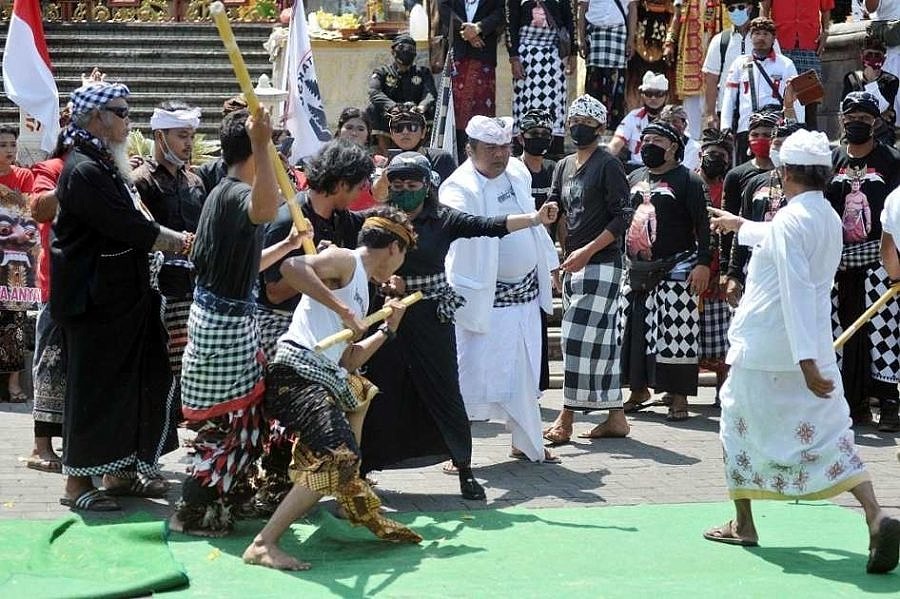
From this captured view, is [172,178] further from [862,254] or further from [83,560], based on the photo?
[862,254]

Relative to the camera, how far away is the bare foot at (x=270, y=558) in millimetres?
6160

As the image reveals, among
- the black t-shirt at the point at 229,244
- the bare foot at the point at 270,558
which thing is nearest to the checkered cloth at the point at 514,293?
the black t-shirt at the point at 229,244

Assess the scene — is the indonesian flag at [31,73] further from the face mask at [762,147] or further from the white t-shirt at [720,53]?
the white t-shirt at [720,53]

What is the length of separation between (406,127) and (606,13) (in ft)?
15.0

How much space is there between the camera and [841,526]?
7113 millimetres

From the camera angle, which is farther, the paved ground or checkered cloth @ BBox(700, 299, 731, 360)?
checkered cloth @ BBox(700, 299, 731, 360)

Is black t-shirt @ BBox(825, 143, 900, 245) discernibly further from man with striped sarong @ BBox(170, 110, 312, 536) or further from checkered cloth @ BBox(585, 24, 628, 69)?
man with striped sarong @ BBox(170, 110, 312, 536)

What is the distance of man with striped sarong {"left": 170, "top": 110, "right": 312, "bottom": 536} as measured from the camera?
6.43 metres

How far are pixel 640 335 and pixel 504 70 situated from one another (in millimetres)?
6114

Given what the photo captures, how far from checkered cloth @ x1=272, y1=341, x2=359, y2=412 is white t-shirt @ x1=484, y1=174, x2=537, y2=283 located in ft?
8.20

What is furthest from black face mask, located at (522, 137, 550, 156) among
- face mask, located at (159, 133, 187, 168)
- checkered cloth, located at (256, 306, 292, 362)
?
checkered cloth, located at (256, 306, 292, 362)

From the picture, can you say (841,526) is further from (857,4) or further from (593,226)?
(857,4)

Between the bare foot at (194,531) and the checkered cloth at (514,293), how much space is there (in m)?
2.68

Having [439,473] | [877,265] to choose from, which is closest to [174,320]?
[439,473]
